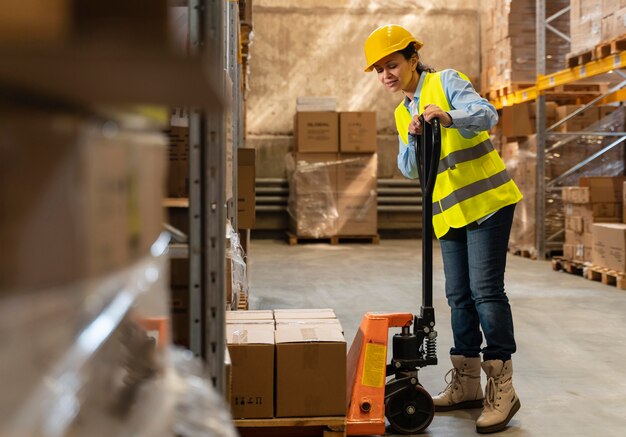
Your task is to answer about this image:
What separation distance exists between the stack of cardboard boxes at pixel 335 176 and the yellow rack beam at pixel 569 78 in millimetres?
1989

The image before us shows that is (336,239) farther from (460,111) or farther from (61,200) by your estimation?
(61,200)

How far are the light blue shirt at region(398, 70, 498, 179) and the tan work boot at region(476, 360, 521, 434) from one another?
3.05 ft

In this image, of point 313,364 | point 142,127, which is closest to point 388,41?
point 313,364

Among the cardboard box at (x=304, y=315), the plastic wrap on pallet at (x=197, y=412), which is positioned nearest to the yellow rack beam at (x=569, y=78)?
the cardboard box at (x=304, y=315)

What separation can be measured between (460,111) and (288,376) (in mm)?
1254

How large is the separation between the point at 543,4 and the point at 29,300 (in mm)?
9422

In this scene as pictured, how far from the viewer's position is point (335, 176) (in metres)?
11.3

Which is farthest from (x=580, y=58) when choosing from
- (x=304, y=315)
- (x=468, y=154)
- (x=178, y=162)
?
(x=178, y=162)

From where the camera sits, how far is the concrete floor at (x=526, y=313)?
350cm

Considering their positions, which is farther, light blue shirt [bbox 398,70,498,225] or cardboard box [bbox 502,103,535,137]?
cardboard box [bbox 502,103,535,137]

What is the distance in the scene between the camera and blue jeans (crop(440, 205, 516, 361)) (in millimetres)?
3270

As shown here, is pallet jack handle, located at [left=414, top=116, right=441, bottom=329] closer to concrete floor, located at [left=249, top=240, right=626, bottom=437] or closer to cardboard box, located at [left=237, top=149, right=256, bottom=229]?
concrete floor, located at [left=249, top=240, right=626, bottom=437]

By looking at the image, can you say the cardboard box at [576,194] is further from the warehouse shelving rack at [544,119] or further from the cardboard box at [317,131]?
the cardboard box at [317,131]

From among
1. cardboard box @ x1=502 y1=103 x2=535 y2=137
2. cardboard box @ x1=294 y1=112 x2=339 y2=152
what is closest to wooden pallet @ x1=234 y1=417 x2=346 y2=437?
cardboard box @ x1=502 y1=103 x2=535 y2=137
